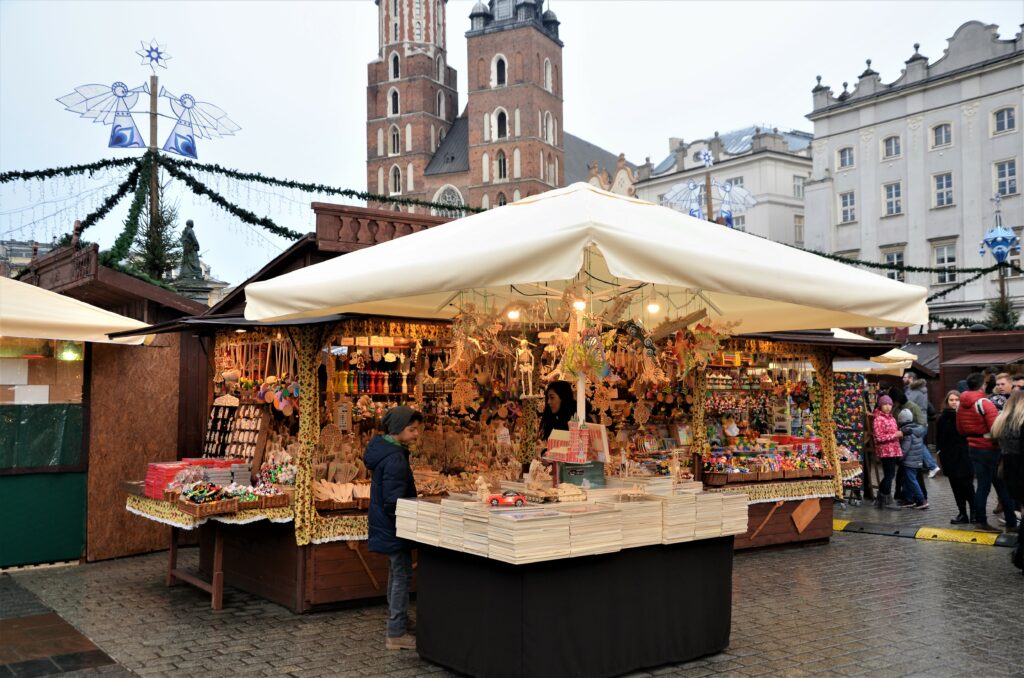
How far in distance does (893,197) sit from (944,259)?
381cm

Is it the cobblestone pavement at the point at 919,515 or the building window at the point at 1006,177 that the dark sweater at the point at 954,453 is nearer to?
the cobblestone pavement at the point at 919,515

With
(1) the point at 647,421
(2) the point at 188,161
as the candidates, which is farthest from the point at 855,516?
(2) the point at 188,161

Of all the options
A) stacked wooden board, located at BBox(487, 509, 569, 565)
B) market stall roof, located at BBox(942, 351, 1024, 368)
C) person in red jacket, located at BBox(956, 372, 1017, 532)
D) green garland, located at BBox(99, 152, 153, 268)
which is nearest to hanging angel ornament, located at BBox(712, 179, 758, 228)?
market stall roof, located at BBox(942, 351, 1024, 368)

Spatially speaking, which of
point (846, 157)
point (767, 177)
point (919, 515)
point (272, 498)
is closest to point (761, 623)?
point (272, 498)

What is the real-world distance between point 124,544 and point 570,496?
5759 millimetres

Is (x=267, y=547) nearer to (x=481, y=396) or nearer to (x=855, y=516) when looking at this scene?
(x=481, y=396)

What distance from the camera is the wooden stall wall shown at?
8906 millimetres

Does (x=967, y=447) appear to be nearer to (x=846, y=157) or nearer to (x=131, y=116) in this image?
(x=131, y=116)

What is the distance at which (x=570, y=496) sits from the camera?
548cm

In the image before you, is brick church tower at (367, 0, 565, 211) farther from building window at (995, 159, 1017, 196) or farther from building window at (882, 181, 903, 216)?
building window at (995, 159, 1017, 196)

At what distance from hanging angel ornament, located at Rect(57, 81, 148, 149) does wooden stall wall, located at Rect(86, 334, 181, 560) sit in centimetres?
357

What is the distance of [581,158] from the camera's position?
7644 cm

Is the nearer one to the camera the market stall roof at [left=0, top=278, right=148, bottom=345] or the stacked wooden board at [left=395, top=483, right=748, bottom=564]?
the stacked wooden board at [left=395, top=483, right=748, bottom=564]

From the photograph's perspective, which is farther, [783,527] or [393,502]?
[783,527]
